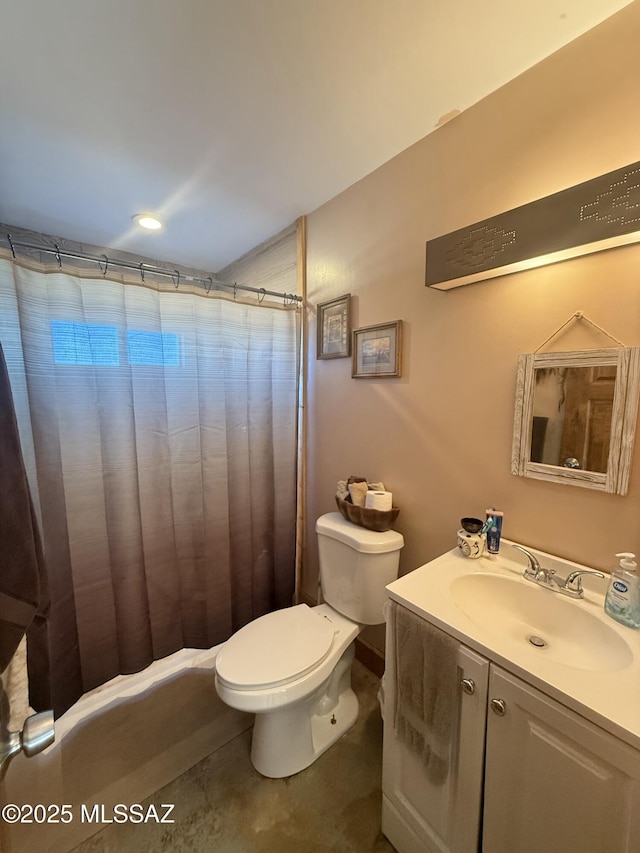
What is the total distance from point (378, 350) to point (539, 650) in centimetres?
122

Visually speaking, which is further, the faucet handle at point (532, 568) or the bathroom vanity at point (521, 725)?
the faucet handle at point (532, 568)

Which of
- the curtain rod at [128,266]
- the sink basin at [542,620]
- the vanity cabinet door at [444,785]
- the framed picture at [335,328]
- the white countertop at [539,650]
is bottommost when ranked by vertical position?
the vanity cabinet door at [444,785]

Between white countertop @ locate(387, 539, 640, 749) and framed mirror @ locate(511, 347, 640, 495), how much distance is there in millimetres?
284

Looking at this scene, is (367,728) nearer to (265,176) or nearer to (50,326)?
(50,326)

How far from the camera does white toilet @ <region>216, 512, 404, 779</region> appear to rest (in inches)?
45.3

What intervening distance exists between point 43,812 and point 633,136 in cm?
271

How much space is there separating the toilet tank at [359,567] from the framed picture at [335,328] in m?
0.88

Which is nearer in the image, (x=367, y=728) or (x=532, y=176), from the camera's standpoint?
(x=532, y=176)

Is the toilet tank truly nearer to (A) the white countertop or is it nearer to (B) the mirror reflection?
(A) the white countertop

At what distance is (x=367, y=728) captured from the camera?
1.47m

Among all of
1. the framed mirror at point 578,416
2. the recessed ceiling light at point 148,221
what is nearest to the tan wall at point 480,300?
the framed mirror at point 578,416

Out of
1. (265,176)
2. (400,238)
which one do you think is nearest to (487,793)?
(400,238)

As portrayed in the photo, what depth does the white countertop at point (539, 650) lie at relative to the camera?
2.13ft

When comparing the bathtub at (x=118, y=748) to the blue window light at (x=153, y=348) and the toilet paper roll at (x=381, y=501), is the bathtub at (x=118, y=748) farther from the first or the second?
the blue window light at (x=153, y=348)
